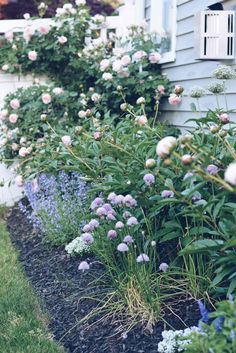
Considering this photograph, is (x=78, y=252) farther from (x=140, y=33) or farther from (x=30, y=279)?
(x=140, y=33)

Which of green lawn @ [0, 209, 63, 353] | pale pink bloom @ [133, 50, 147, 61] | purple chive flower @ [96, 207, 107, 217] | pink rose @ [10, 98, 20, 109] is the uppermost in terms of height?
pale pink bloom @ [133, 50, 147, 61]

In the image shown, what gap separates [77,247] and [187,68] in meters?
2.17

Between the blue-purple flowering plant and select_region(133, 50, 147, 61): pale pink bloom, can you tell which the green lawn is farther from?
select_region(133, 50, 147, 61): pale pink bloom

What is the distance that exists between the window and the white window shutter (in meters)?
1.38

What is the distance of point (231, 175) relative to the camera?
1.74 m

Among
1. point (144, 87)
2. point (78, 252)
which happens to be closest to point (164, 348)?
point (78, 252)

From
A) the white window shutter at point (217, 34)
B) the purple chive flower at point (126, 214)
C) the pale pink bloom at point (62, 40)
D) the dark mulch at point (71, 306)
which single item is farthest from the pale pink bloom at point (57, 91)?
the purple chive flower at point (126, 214)

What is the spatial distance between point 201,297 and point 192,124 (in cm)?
255

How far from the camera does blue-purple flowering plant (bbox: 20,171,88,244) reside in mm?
4531

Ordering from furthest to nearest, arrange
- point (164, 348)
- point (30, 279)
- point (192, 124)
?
point (192, 124) < point (30, 279) < point (164, 348)

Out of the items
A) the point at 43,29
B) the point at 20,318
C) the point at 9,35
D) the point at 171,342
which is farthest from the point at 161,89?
the point at 171,342

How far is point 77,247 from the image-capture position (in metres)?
4.19

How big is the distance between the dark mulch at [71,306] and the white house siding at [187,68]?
1748 mm

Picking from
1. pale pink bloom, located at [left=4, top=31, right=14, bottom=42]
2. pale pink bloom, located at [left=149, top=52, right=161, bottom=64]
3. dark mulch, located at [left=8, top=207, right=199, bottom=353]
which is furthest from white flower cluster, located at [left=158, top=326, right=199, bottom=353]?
pale pink bloom, located at [left=4, top=31, right=14, bottom=42]
